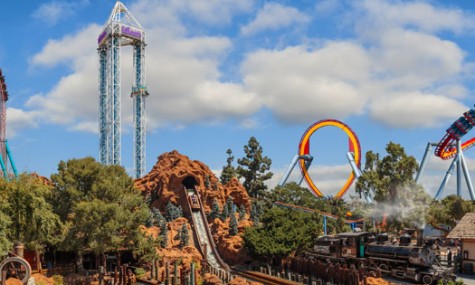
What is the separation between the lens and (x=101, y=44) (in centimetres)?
7856

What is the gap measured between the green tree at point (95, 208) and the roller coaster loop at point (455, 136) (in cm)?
4231

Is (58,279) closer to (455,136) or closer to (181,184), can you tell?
(181,184)

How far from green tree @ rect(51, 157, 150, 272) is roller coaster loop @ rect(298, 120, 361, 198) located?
44.3m

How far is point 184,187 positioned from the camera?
51.9 m

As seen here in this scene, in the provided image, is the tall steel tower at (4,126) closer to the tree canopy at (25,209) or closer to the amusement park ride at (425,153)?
the tree canopy at (25,209)

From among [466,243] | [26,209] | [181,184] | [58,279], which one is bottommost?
[58,279]

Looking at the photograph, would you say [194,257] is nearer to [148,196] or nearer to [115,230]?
[115,230]

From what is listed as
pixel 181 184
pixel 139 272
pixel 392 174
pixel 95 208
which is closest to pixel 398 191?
pixel 392 174

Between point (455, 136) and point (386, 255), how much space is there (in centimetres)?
3729


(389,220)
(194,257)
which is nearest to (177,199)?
(194,257)

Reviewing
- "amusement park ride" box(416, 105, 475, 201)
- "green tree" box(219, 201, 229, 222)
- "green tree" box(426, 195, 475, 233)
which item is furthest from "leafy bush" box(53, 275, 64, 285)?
"amusement park ride" box(416, 105, 475, 201)

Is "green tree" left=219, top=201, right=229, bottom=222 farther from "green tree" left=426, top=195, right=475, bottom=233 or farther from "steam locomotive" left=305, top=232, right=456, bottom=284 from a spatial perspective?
"green tree" left=426, top=195, right=475, bottom=233

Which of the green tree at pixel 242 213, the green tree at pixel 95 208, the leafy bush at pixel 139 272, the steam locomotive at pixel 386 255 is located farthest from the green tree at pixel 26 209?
the green tree at pixel 242 213

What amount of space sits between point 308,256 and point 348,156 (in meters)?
36.5
